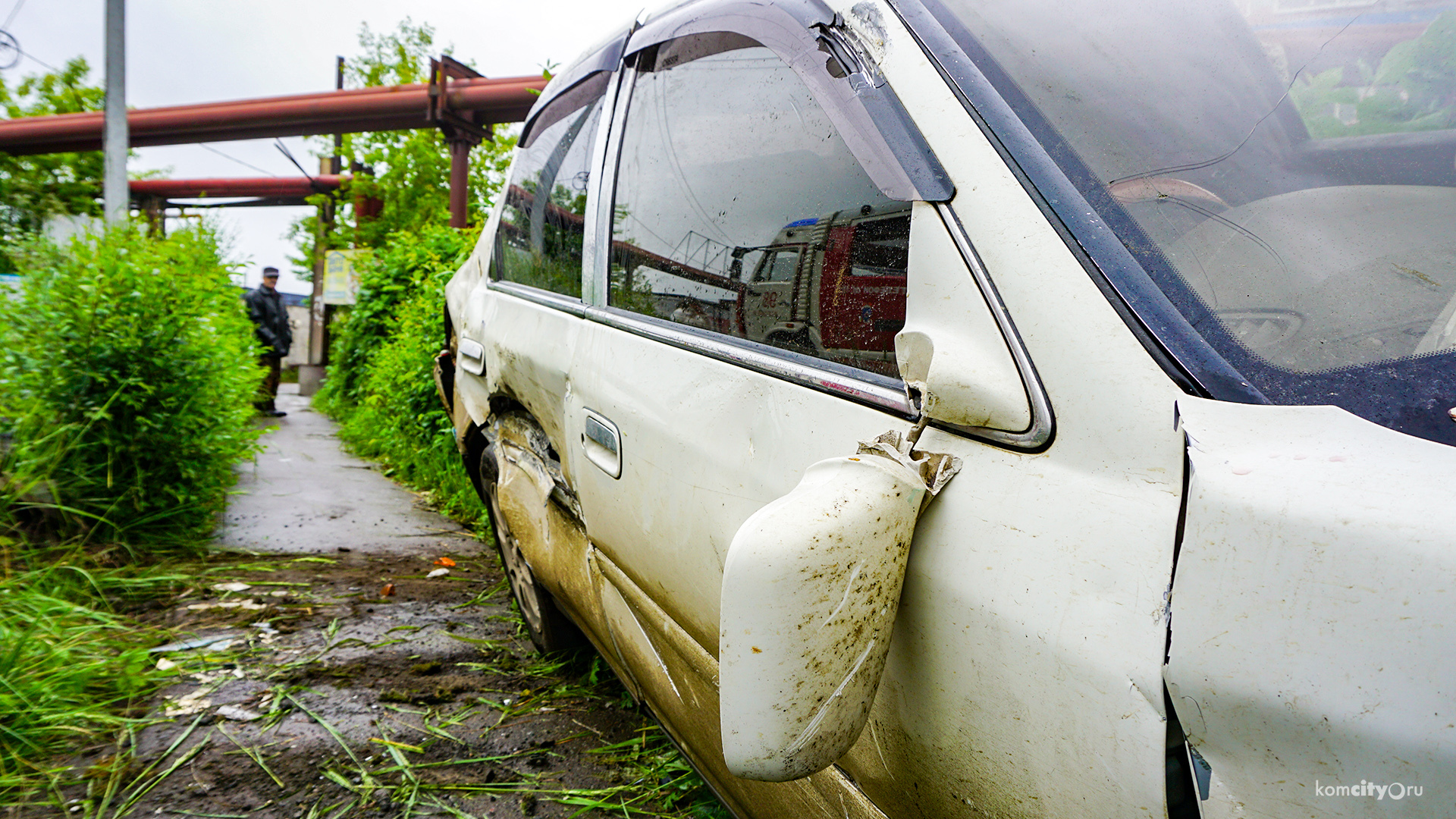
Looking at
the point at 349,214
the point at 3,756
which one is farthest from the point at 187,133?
the point at 3,756

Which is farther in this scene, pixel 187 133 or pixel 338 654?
pixel 187 133

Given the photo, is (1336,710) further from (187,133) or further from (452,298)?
(187,133)

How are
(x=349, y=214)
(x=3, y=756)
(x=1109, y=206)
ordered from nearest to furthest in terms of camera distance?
(x=1109, y=206)
(x=3, y=756)
(x=349, y=214)

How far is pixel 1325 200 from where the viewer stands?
3.64 ft

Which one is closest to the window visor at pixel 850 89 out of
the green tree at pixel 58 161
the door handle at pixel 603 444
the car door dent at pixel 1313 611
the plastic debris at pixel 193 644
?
the car door dent at pixel 1313 611

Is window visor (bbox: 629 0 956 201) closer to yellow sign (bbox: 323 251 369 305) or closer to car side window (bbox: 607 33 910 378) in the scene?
car side window (bbox: 607 33 910 378)

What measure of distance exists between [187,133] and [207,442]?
13.3 m

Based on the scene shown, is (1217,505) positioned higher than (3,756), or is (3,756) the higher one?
Result: (1217,505)

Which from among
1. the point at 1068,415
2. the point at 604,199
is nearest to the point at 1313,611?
the point at 1068,415

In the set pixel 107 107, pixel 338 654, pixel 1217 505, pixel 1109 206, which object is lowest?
pixel 338 654

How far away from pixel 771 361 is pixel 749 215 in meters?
0.34

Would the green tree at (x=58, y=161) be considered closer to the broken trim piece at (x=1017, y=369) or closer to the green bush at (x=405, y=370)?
the green bush at (x=405, y=370)

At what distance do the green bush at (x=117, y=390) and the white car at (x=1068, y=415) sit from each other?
3566mm

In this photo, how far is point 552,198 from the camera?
259 cm
